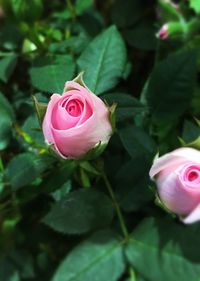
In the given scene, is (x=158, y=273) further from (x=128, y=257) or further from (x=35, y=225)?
(x=35, y=225)

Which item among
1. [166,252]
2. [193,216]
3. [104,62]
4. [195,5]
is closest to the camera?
[193,216]

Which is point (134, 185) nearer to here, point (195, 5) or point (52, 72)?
point (52, 72)

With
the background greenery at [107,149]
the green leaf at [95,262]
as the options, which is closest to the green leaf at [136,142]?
the background greenery at [107,149]

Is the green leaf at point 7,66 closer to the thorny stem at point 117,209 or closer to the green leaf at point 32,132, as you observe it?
the green leaf at point 32,132

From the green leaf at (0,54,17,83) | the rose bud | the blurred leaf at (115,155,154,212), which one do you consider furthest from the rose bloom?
the green leaf at (0,54,17,83)

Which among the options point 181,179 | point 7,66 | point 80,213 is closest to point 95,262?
point 80,213
